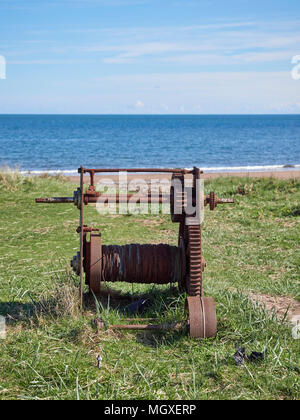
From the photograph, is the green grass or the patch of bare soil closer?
the green grass

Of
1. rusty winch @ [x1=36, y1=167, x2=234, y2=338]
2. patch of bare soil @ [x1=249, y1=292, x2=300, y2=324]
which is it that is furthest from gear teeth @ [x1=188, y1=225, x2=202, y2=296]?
patch of bare soil @ [x1=249, y1=292, x2=300, y2=324]

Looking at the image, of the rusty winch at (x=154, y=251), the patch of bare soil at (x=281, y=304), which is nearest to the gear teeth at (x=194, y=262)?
the rusty winch at (x=154, y=251)

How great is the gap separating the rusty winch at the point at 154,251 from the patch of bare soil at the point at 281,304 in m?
0.95

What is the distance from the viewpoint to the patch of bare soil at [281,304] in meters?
5.89

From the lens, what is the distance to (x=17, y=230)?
36.3 feet

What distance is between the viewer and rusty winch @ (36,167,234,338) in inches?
219

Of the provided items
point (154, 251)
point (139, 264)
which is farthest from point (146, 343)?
point (154, 251)

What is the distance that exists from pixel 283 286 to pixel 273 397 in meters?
3.38

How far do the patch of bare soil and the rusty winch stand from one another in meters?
0.95

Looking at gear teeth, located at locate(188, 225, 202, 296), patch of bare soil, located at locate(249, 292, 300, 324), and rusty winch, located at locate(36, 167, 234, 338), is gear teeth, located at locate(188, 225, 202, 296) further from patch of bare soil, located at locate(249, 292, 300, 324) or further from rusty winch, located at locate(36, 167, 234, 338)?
patch of bare soil, located at locate(249, 292, 300, 324)

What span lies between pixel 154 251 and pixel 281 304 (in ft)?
6.04

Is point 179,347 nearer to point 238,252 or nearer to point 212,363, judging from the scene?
point 212,363
